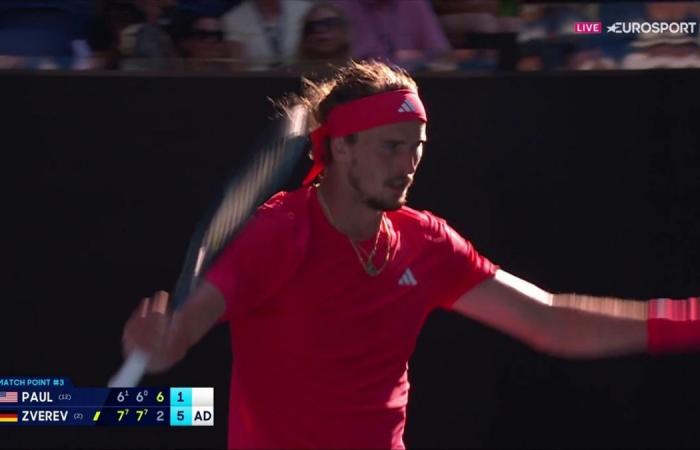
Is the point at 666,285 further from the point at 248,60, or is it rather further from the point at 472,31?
the point at 248,60

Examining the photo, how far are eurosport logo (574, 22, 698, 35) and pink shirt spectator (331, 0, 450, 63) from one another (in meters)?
0.53

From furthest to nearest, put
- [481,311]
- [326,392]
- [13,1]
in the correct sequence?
[13,1], [481,311], [326,392]

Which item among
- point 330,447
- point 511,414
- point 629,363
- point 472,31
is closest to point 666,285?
point 629,363

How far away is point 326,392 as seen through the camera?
3754 millimetres

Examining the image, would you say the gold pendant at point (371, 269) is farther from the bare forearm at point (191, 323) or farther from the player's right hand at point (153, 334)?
the player's right hand at point (153, 334)

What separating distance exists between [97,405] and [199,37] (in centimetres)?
145

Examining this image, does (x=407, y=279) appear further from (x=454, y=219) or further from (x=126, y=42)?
(x=126, y=42)

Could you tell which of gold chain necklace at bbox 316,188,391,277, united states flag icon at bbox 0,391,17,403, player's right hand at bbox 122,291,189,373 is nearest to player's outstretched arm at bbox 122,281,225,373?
player's right hand at bbox 122,291,189,373

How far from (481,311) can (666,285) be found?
1821mm

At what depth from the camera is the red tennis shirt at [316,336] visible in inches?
145

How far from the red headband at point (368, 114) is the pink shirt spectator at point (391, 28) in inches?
62.6

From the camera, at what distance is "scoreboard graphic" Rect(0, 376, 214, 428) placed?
5.61m

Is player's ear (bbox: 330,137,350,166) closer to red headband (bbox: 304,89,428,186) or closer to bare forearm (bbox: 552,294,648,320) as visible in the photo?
red headband (bbox: 304,89,428,186)

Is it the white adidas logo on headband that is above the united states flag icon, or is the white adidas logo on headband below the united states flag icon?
above
